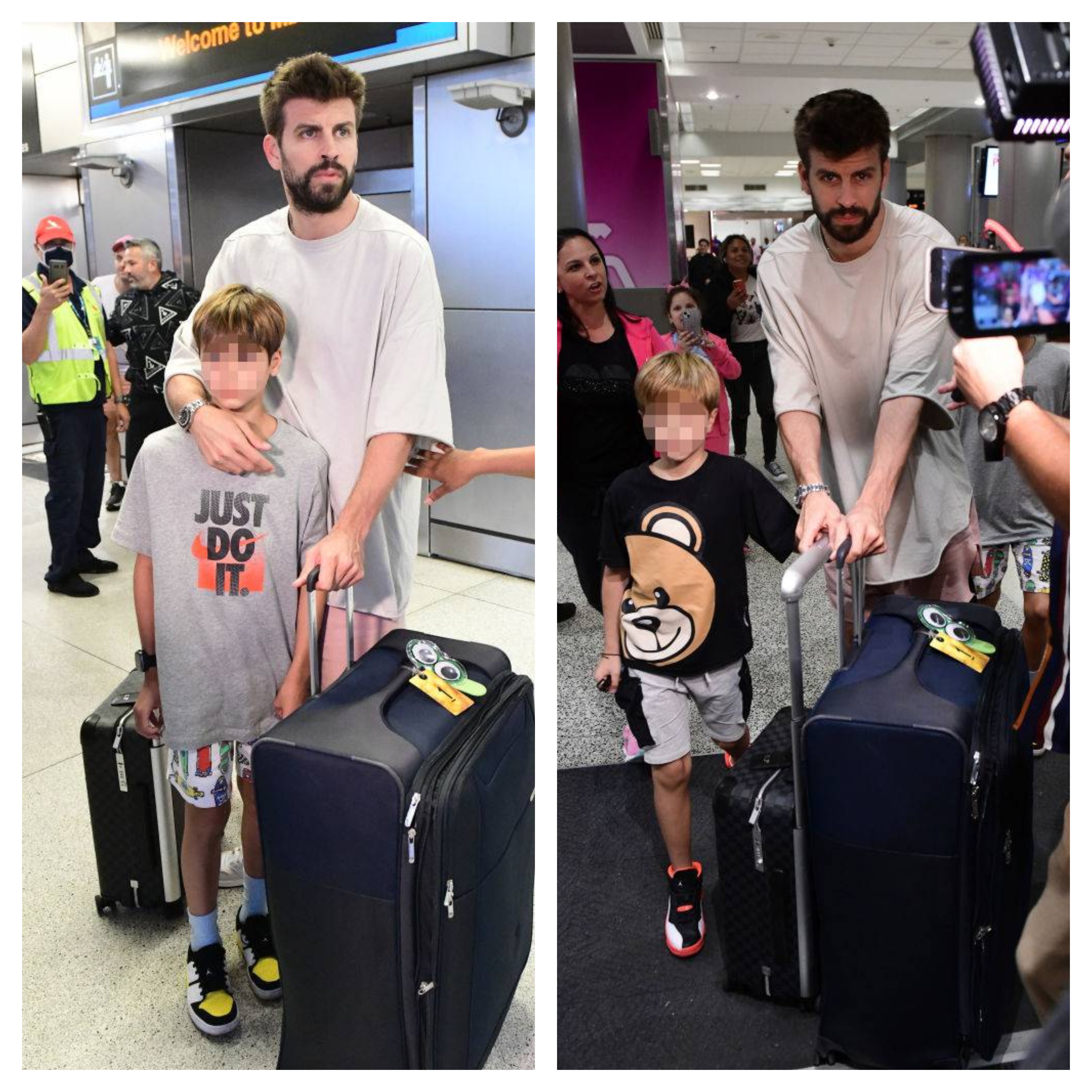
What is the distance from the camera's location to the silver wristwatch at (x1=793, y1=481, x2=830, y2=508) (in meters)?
1.71

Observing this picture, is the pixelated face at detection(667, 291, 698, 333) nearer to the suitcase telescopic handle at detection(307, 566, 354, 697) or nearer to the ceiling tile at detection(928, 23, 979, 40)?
the ceiling tile at detection(928, 23, 979, 40)

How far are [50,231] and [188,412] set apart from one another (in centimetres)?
49

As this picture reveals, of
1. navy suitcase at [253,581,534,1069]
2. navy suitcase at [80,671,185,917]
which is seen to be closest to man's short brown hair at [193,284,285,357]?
navy suitcase at [253,581,534,1069]

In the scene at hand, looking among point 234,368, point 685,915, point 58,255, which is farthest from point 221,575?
point 685,915

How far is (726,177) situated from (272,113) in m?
0.94

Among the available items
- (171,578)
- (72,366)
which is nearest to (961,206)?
(171,578)

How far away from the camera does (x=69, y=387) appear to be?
1.84 m

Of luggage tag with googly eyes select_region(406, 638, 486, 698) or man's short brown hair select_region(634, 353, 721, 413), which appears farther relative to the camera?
man's short brown hair select_region(634, 353, 721, 413)

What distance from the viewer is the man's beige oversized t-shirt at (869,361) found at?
1663 mm

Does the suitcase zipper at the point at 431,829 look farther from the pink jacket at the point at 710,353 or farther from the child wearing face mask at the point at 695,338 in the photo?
the child wearing face mask at the point at 695,338

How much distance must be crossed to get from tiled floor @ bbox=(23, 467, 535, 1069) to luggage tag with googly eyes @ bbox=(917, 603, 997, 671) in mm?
823

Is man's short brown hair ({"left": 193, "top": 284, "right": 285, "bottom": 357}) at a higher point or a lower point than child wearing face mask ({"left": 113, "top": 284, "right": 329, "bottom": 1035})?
higher

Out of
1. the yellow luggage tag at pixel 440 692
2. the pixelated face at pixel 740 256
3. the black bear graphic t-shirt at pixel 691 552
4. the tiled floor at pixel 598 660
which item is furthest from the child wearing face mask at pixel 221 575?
the tiled floor at pixel 598 660

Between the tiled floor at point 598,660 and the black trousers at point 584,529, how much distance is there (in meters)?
0.28
